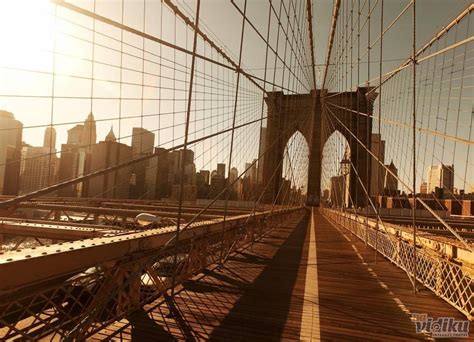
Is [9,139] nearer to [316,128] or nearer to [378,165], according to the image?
[378,165]

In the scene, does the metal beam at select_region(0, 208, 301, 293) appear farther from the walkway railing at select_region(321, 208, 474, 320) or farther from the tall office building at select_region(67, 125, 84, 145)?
the tall office building at select_region(67, 125, 84, 145)

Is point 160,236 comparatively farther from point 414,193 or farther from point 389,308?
point 414,193

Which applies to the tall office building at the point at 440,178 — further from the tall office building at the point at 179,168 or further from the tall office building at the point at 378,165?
the tall office building at the point at 179,168

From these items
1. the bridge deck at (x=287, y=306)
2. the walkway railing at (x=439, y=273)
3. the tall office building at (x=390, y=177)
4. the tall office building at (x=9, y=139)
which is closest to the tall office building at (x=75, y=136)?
the tall office building at (x=9, y=139)

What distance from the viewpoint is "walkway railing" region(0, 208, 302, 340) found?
7.29 ft

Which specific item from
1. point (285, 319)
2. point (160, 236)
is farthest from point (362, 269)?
point (160, 236)

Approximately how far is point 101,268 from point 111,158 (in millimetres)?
8076

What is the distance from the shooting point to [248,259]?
712cm

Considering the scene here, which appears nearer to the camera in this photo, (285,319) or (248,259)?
(285,319)

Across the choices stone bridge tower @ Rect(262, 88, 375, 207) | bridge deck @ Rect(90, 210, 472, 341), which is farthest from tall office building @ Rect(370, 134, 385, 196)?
bridge deck @ Rect(90, 210, 472, 341)

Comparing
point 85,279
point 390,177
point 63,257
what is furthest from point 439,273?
point 390,177

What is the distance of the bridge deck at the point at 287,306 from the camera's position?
11.0ft

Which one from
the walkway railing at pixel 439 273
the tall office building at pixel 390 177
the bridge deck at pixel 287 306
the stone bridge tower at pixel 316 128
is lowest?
the bridge deck at pixel 287 306

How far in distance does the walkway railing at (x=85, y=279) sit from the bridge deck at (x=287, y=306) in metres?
0.23
